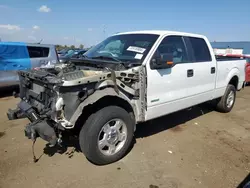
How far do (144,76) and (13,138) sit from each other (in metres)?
2.75

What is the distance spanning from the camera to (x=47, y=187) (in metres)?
2.86

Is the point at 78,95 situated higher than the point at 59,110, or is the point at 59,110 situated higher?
the point at 78,95

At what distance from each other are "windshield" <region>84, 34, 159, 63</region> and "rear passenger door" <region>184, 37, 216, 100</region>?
1031 mm

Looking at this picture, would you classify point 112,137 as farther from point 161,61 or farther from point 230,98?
point 230,98

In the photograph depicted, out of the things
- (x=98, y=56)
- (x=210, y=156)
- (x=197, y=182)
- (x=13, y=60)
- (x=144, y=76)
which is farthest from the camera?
(x=13, y=60)

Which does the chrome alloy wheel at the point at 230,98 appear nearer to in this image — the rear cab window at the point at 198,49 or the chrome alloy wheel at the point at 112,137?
the rear cab window at the point at 198,49

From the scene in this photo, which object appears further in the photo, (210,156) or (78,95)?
(210,156)

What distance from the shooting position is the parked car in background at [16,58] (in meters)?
7.39

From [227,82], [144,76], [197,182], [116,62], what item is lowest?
[197,182]

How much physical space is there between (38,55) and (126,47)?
5.38 m

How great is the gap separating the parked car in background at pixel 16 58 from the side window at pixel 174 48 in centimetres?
530

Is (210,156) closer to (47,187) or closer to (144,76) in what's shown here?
(144,76)

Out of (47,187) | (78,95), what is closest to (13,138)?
(47,187)

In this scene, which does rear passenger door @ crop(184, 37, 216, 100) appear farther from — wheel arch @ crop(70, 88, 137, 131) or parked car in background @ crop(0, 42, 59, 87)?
parked car in background @ crop(0, 42, 59, 87)
